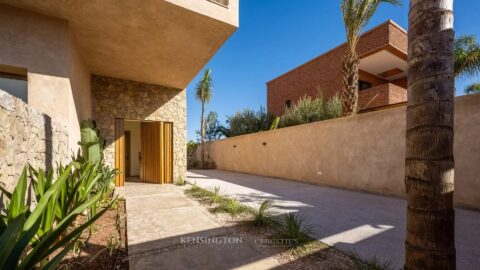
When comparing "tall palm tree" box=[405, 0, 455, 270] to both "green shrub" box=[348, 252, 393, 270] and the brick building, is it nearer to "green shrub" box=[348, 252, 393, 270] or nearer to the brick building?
"green shrub" box=[348, 252, 393, 270]

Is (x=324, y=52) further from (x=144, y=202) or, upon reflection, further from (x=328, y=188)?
(x=144, y=202)

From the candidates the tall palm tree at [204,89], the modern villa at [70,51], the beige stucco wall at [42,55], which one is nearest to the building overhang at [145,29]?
the modern villa at [70,51]

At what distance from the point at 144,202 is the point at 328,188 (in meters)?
5.24

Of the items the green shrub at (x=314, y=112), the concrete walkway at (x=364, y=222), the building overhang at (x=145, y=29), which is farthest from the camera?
the green shrub at (x=314, y=112)

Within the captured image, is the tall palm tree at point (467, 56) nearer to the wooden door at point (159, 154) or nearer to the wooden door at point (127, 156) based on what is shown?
the wooden door at point (159, 154)

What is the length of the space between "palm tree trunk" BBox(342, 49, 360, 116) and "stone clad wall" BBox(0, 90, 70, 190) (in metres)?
7.42

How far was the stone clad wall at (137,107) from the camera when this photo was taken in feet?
22.0

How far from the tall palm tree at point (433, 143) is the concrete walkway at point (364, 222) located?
1225 millimetres

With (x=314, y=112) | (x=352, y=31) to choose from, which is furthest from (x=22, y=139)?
(x=314, y=112)

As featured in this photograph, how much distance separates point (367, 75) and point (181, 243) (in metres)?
13.3

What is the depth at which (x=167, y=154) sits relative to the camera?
7648 millimetres

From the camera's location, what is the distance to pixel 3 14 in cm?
340

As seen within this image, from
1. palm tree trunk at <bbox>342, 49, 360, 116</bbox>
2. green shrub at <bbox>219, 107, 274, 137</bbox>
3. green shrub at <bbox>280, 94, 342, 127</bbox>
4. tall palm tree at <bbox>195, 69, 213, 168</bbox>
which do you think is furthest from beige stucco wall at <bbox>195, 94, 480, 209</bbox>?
tall palm tree at <bbox>195, 69, 213, 168</bbox>

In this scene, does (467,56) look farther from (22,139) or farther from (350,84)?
(22,139)
